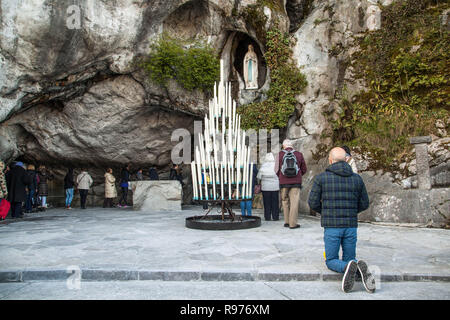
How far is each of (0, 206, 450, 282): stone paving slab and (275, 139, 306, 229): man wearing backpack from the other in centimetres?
39

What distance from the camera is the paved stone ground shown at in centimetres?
396

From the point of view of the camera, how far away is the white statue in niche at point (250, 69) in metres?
15.6

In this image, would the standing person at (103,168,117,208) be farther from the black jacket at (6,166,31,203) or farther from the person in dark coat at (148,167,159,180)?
the black jacket at (6,166,31,203)

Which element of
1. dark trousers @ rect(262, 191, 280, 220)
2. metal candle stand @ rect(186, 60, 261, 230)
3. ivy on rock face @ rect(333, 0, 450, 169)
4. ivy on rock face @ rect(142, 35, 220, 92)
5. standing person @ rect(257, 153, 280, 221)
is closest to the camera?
metal candle stand @ rect(186, 60, 261, 230)

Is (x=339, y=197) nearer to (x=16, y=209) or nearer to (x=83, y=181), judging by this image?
(x=16, y=209)

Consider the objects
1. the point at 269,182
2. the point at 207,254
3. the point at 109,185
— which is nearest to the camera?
the point at 207,254

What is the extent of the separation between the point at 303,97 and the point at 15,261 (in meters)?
11.0

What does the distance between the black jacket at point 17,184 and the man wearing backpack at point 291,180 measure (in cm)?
787

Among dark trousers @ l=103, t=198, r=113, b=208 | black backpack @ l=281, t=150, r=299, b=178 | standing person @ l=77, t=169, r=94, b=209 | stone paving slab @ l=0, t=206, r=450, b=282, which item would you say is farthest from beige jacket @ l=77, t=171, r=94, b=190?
black backpack @ l=281, t=150, r=299, b=178

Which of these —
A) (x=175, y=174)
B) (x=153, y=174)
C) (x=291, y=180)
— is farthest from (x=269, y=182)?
(x=153, y=174)

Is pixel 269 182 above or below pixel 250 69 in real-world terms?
below

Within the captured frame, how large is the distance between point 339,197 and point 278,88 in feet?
33.3

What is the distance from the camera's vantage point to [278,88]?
565 inches

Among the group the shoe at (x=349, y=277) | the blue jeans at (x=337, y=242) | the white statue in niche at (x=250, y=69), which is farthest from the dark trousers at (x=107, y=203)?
the shoe at (x=349, y=277)
